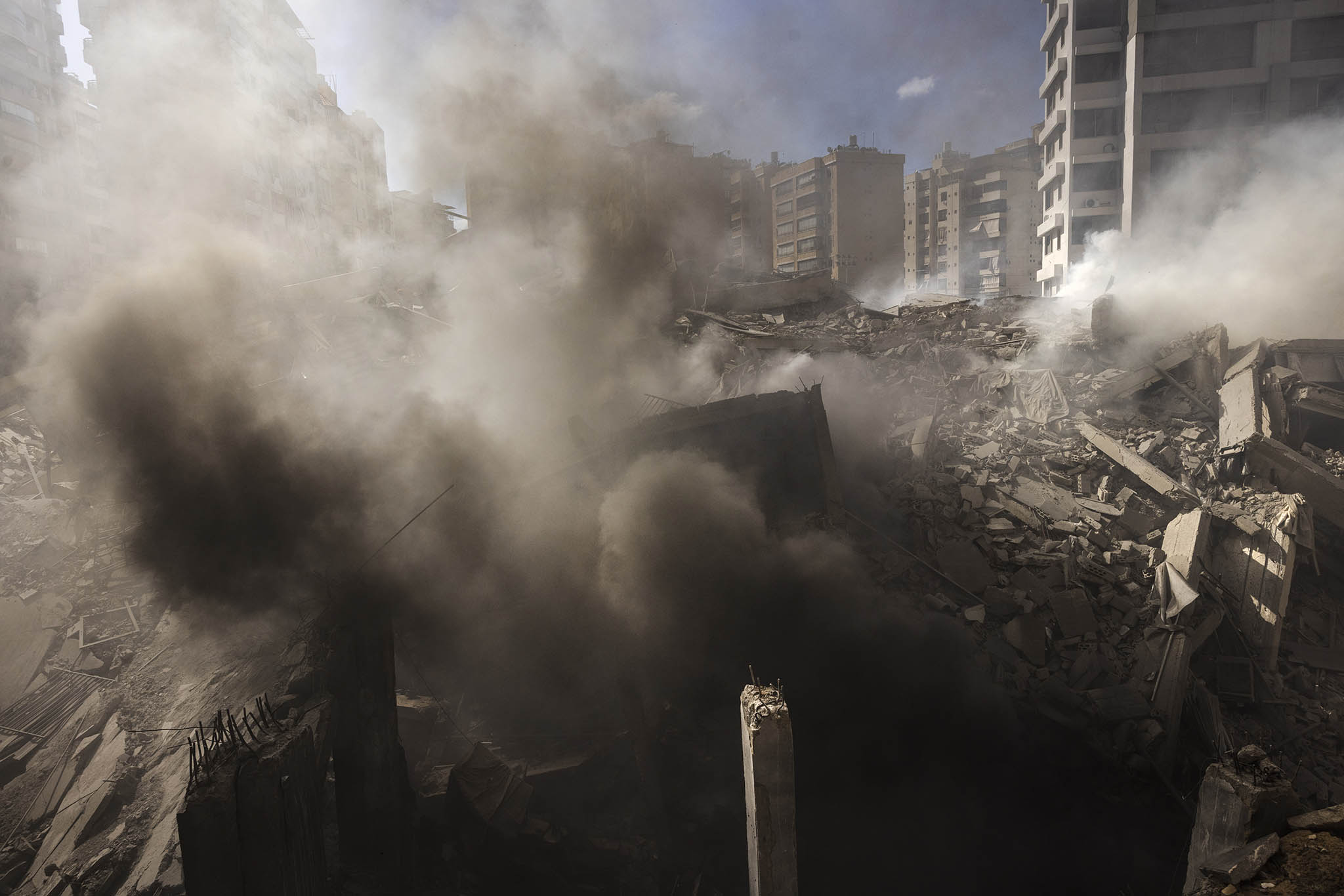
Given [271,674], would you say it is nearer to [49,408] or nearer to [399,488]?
[399,488]

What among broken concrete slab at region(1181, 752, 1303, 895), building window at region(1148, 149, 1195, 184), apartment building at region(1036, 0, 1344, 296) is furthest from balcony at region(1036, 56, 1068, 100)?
broken concrete slab at region(1181, 752, 1303, 895)

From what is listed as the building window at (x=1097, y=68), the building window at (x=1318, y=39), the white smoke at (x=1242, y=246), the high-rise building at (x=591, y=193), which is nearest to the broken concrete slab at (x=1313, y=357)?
the white smoke at (x=1242, y=246)

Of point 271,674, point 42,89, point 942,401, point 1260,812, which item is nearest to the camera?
point 1260,812

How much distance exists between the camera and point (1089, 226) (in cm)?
2969

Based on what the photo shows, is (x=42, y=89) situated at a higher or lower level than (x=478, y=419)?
higher

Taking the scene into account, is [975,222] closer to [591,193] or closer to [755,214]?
[755,214]

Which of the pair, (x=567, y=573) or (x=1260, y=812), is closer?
(x=1260, y=812)

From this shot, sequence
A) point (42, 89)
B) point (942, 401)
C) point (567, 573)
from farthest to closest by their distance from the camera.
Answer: point (42, 89) < point (942, 401) < point (567, 573)

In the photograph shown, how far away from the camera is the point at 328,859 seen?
6.99 m

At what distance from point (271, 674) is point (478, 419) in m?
5.18

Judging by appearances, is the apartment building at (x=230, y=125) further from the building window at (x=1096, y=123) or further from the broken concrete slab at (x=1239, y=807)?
the building window at (x=1096, y=123)

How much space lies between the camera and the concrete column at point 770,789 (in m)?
6.30

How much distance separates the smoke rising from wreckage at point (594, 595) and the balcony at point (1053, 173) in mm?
20729

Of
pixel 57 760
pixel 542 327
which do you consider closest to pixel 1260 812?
pixel 542 327
